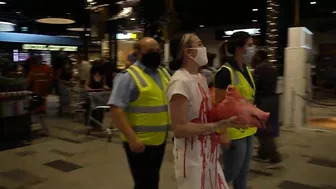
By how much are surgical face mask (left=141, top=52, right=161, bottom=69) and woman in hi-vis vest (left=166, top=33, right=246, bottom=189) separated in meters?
0.59

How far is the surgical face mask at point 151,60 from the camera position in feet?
8.75

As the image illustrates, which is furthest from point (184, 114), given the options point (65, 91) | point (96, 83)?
point (65, 91)

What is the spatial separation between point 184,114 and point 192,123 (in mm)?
64

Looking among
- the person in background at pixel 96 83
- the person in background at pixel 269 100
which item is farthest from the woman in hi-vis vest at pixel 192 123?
the person in background at pixel 96 83

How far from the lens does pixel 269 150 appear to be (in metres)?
5.04

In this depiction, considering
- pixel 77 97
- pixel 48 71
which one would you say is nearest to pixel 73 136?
pixel 48 71

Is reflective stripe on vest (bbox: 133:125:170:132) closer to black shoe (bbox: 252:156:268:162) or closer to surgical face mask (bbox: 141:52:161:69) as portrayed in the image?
surgical face mask (bbox: 141:52:161:69)

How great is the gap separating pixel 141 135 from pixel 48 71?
273 inches

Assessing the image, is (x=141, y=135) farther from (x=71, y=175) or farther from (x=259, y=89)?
(x=259, y=89)

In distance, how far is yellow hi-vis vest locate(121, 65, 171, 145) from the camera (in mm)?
2549

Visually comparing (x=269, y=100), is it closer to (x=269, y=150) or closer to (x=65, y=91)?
(x=269, y=150)

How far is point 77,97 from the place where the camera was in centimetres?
1040

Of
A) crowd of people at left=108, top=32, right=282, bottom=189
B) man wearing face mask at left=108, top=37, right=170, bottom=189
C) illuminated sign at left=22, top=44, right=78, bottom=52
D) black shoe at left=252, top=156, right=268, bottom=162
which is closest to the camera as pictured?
crowd of people at left=108, top=32, right=282, bottom=189

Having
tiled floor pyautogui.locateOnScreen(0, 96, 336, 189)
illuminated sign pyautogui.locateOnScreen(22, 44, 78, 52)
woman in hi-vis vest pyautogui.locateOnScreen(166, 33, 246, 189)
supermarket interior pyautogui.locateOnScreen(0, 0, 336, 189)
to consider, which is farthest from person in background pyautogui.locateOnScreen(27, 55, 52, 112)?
illuminated sign pyautogui.locateOnScreen(22, 44, 78, 52)
